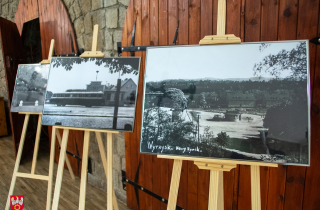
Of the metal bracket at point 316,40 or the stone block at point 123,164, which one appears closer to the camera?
the metal bracket at point 316,40

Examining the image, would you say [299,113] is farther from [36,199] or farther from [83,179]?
[36,199]

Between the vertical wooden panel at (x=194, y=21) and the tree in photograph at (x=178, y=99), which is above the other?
the vertical wooden panel at (x=194, y=21)

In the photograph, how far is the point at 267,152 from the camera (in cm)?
104

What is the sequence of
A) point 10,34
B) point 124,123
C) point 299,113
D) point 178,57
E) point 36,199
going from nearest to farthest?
point 299,113
point 178,57
point 124,123
point 36,199
point 10,34

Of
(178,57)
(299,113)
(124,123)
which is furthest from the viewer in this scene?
(124,123)

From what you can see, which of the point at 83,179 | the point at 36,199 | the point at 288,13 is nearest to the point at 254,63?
the point at 288,13

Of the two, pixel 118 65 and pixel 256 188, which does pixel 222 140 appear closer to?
pixel 256 188

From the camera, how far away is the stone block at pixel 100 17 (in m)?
2.28

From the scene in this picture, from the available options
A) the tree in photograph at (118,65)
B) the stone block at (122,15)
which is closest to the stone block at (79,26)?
the stone block at (122,15)

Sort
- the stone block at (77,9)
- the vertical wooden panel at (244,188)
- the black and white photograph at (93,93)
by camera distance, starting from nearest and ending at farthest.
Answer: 1. the vertical wooden panel at (244,188)
2. the black and white photograph at (93,93)
3. the stone block at (77,9)

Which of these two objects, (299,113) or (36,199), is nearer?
(299,113)

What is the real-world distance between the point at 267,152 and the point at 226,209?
2.39ft

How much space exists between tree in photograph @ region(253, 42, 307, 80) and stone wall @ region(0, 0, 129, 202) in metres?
1.44

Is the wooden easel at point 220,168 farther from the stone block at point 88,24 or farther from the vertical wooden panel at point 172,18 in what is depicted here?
the stone block at point 88,24
